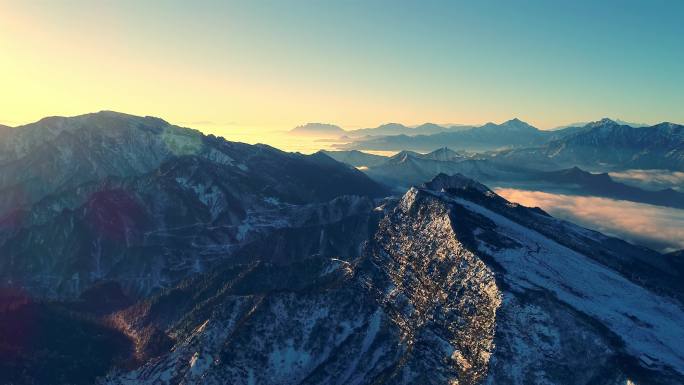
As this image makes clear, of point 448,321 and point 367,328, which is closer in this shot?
point 448,321

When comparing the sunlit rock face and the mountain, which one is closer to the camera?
the mountain

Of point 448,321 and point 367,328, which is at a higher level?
point 448,321

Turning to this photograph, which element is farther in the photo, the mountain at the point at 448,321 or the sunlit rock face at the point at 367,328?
the sunlit rock face at the point at 367,328

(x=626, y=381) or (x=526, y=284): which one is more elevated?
(x=526, y=284)

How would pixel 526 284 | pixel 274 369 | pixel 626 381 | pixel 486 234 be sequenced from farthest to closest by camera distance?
pixel 486 234 → pixel 274 369 → pixel 526 284 → pixel 626 381

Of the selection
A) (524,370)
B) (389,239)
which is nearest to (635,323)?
(524,370)

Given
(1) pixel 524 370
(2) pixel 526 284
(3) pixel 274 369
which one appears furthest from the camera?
(3) pixel 274 369

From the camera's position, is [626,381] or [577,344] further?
[577,344]

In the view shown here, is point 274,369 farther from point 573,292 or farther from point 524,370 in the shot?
point 573,292
